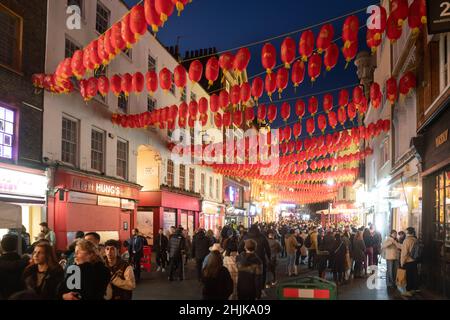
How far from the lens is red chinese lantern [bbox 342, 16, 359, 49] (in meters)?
12.7

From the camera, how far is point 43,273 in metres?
7.21

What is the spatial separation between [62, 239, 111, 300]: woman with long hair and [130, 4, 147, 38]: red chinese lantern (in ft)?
25.4

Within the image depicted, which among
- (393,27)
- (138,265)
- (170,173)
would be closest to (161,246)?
(138,265)

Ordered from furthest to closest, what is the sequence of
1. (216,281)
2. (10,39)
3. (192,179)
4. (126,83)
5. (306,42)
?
(192,179)
(126,83)
(10,39)
(306,42)
(216,281)

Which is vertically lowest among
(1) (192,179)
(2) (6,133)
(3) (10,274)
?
(3) (10,274)

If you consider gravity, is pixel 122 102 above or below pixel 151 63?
below

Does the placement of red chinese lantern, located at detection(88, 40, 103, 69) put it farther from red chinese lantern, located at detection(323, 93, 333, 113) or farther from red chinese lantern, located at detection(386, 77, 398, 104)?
red chinese lantern, located at detection(386, 77, 398, 104)

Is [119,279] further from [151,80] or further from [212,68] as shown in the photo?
[151,80]

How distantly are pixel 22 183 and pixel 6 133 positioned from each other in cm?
165

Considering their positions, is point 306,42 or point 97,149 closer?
point 306,42

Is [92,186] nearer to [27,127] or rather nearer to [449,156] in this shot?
[27,127]

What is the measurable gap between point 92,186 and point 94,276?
15.3 metres

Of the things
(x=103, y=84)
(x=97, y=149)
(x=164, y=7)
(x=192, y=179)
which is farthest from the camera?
(x=192, y=179)

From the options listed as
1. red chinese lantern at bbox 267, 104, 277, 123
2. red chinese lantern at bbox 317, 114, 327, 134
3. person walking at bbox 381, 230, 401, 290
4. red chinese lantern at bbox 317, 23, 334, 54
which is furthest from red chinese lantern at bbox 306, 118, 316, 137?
red chinese lantern at bbox 317, 23, 334, 54
